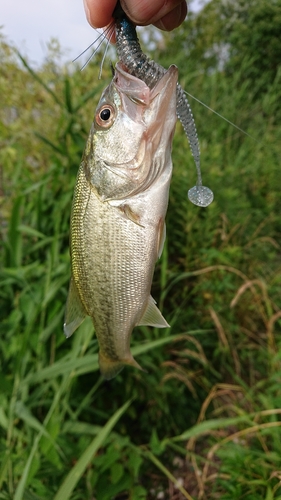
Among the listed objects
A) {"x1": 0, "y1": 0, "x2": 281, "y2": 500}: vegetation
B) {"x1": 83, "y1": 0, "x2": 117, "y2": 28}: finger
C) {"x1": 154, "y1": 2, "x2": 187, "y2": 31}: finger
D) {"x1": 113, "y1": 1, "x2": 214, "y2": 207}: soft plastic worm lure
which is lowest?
{"x1": 0, "y1": 0, "x2": 281, "y2": 500}: vegetation

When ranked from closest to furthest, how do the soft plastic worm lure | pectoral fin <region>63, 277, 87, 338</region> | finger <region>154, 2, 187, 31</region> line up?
the soft plastic worm lure
pectoral fin <region>63, 277, 87, 338</region>
finger <region>154, 2, 187, 31</region>

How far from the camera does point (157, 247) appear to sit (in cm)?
93

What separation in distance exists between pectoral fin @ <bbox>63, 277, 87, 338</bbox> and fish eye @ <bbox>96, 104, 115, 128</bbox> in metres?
0.38

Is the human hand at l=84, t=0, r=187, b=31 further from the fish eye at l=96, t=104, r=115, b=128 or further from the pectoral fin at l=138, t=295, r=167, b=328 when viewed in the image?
the pectoral fin at l=138, t=295, r=167, b=328

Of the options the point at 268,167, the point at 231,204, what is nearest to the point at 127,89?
the point at 231,204

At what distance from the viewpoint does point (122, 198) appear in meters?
0.92

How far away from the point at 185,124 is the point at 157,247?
0.92 ft

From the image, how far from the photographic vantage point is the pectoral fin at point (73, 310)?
1014 millimetres

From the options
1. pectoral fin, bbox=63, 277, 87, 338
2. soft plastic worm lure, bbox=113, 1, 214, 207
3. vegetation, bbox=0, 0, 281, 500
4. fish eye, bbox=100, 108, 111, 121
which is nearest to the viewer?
soft plastic worm lure, bbox=113, 1, 214, 207

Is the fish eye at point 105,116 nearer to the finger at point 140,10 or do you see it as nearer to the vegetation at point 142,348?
the finger at point 140,10

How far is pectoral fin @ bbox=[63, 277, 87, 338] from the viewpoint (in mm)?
1014

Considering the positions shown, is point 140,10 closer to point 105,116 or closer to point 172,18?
point 105,116

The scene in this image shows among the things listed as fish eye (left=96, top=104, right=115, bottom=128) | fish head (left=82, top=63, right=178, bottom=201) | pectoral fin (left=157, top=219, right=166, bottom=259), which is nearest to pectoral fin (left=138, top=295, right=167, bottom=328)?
pectoral fin (left=157, top=219, right=166, bottom=259)

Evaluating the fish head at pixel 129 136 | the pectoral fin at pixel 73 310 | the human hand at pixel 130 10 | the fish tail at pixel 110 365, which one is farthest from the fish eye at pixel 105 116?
the fish tail at pixel 110 365
